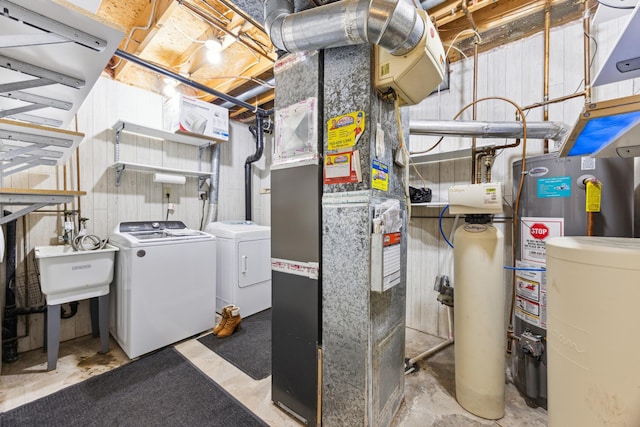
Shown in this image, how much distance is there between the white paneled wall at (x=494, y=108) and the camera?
6.16 ft

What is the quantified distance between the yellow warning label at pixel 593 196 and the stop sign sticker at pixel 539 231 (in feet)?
0.80

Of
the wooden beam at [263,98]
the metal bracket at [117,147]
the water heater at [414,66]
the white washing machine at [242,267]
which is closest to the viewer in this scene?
the water heater at [414,66]

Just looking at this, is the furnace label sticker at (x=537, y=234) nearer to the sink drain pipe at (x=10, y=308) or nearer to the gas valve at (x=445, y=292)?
the gas valve at (x=445, y=292)

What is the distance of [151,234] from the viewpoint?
2.53m

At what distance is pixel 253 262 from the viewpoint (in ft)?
9.85

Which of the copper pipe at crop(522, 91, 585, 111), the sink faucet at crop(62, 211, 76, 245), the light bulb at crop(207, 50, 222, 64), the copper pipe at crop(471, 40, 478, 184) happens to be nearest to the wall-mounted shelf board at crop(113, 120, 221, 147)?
the light bulb at crop(207, 50, 222, 64)

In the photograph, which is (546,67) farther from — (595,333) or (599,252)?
(595,333)

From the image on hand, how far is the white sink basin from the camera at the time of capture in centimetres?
191

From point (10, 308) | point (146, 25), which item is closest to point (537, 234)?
point (146, 25)

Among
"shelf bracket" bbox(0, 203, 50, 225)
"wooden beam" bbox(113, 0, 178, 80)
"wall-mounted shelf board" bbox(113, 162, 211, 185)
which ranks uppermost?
"wooden beam" bbox(113, 0, 178, 80)

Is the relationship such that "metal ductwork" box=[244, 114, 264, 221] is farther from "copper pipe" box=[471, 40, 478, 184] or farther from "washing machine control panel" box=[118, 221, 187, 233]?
"copper pipe" box=[471, 40, 478, 184]

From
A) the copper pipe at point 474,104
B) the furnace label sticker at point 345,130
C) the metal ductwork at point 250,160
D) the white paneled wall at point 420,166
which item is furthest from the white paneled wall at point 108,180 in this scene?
the copper pipe at point 474,104

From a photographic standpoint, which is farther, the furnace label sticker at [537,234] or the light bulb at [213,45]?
the light bulb at [213,45]

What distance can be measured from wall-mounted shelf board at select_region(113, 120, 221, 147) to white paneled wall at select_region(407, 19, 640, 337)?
233cm
